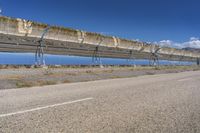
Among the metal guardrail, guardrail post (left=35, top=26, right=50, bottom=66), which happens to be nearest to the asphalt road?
the metal guardrail

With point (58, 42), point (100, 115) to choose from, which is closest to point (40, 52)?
point (58, 42)

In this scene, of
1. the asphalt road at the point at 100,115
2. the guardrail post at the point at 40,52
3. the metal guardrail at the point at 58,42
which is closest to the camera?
the asphalt road at the point at 100,115

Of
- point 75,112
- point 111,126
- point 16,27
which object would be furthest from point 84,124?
point 16,27

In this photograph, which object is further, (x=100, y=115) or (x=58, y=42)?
(x=58, y=42)

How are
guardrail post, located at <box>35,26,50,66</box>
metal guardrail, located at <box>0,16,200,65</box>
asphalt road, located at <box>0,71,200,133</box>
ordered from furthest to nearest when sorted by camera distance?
guardrail post, located at <box>35,26,50,66</box>, metal guardrail, located at <box>0,16,200,65</box>, asphalt road, located at <box>0,71,200,133</box>

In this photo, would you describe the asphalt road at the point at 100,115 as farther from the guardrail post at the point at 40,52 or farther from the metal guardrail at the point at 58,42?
the guardrail post at the point at 40,52

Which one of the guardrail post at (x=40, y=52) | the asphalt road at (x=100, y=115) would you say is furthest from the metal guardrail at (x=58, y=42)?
the asphalt road at (x=100, y=115)

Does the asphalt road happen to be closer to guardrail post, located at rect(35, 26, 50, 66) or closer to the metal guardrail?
the metal guardrail

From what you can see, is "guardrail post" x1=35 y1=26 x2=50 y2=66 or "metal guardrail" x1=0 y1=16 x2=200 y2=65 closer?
"metal guardrail" x1=0 y1=16 x2=200 y2=65

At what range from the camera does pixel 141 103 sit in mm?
8141

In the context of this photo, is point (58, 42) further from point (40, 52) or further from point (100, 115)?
point (100, 115)

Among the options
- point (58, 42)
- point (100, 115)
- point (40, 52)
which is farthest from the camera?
point (58, 42)

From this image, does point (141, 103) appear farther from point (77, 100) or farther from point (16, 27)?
point (16, 27)

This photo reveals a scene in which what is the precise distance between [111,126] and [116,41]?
33.2m
